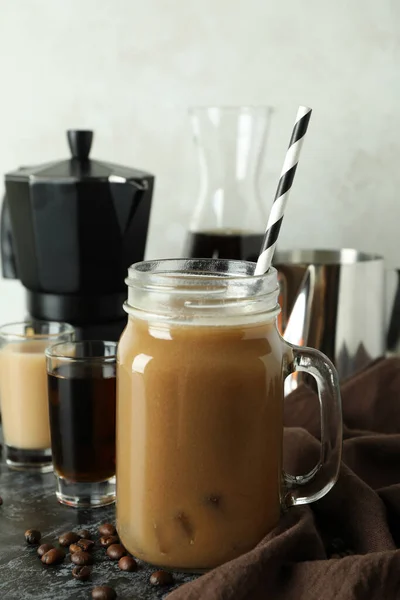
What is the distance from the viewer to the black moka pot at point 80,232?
1120 millimetres

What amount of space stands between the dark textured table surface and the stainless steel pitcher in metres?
0.40

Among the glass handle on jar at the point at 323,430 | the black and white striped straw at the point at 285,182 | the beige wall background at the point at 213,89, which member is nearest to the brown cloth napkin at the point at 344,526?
the glass handle on jar at the point at 323,430

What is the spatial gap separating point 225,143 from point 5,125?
46 cm

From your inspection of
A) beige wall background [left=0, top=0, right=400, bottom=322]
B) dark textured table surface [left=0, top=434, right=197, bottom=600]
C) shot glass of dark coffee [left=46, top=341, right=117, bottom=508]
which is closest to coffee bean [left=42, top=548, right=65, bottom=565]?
dark textured table surface [left=0, top=434, right=197, bottom=600]

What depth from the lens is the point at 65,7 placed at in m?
1.49

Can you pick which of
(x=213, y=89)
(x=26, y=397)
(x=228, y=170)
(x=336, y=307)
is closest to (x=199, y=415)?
(x=26, y=397)

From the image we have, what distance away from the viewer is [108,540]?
0.82 m

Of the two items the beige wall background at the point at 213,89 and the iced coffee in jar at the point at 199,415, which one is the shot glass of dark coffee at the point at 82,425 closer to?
the iced coffee in jar at the point at 199,415

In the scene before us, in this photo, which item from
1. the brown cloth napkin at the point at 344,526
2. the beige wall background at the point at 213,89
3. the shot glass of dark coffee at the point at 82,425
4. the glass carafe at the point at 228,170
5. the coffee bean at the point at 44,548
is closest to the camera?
the brown cloth napkin at the point at 344,526

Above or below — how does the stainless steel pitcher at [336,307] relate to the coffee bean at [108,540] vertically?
above

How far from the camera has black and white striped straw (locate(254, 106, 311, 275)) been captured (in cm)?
77

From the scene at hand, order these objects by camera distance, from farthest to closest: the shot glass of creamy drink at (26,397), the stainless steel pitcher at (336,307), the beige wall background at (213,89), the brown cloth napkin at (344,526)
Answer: the beige wall background at (213,89) < the stainless steel pitcher at (336,307) < the shot glass of creamy drink at (26,397) < the brown cloth napkin at (344,526)

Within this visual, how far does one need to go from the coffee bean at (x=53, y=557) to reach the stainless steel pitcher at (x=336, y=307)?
1.60 feet

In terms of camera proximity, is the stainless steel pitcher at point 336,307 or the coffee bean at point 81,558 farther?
the stainless steel pitcher at point 336,307
